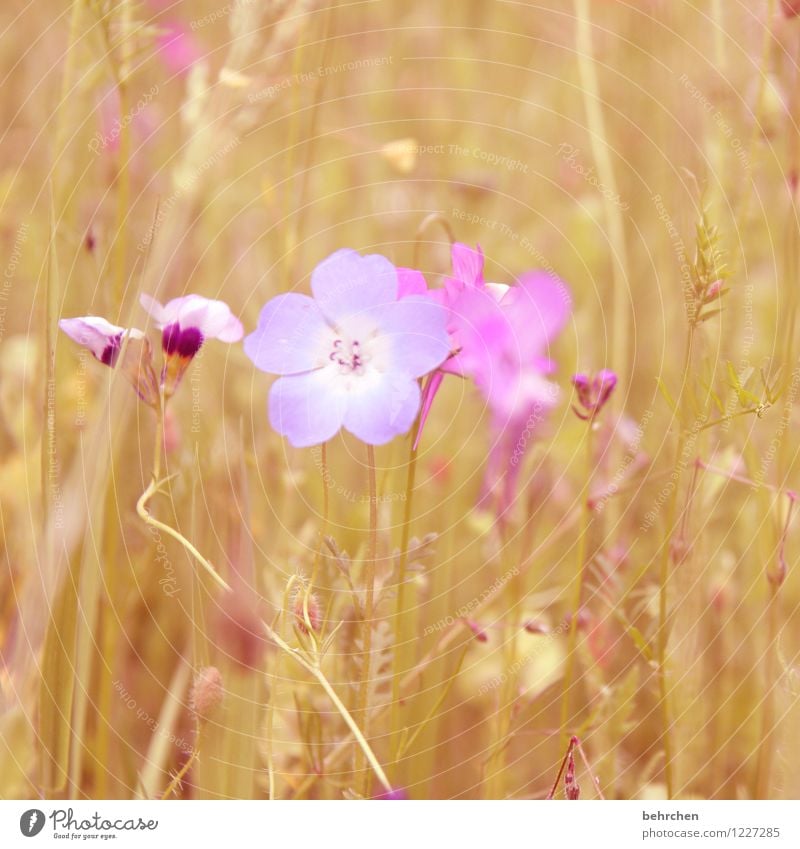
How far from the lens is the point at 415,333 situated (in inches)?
17.0

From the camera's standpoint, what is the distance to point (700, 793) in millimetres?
647

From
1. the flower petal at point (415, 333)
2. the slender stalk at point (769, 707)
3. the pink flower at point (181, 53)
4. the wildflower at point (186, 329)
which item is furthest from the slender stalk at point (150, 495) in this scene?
the pink flower at point (181, 53)

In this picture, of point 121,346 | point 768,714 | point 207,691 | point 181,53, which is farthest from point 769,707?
point 181,53

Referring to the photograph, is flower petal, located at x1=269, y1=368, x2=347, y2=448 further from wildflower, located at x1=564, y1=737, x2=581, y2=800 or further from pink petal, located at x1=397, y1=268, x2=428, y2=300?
wildflower, located at x1=564, y1=737, x2=581, y2=800

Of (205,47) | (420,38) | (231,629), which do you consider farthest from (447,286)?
(420,38)

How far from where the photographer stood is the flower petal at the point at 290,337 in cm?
45

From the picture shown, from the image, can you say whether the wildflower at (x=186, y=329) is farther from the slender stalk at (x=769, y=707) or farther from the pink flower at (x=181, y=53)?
the pink flower at (x=181, y=53)

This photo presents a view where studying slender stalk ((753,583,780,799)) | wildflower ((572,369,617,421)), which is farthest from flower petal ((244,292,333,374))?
slender stalk ((753,583,780,799))

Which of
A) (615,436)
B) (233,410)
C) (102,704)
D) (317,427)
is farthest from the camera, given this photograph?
(233,410)

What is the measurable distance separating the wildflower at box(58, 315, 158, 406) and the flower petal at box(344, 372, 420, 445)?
0.12 meters

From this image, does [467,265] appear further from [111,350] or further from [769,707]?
[769,707]

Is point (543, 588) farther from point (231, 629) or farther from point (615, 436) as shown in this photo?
point (231, 629)

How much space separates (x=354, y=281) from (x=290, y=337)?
1.9 inches

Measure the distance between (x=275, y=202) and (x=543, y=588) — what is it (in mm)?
480
